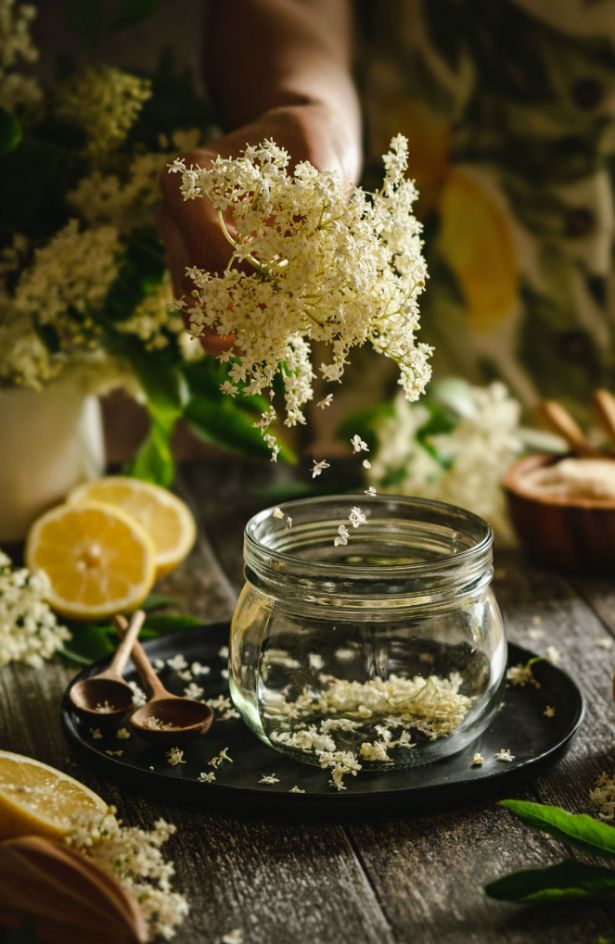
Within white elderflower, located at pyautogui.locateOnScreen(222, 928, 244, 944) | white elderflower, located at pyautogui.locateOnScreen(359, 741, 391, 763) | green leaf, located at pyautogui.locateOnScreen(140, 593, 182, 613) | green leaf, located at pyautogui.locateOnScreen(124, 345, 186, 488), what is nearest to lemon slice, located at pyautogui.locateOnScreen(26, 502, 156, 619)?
green leaf, located at pyautogui.locateOnScreen(140, 593, 182, 613)

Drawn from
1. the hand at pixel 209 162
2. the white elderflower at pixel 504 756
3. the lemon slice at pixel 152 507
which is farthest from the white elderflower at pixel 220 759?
the lemon slice at pixel 152 507

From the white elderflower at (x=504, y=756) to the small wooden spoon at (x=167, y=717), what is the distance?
237 mm

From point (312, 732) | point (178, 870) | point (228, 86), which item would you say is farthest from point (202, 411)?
point (178, 870)

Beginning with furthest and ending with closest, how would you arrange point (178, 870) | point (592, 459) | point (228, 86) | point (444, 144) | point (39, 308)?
point (444, 144)
point (592, 459)
point (228, 86)
point (39, 308)
point (178, 870)

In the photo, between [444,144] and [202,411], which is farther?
[444,144]

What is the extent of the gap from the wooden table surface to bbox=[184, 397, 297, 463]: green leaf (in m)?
0.47

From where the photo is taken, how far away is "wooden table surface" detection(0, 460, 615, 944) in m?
0.69

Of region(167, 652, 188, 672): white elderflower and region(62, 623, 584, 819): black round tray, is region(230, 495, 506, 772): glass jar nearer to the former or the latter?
region(62, 623, 584, 819): black round tray

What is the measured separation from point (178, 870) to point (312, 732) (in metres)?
0.15

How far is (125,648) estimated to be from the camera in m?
1.01

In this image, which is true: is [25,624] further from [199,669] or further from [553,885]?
[553,885]

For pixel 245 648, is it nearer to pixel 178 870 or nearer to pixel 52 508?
pixel 178 870

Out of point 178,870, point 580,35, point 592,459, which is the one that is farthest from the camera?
point 580,35

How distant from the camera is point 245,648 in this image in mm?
881
